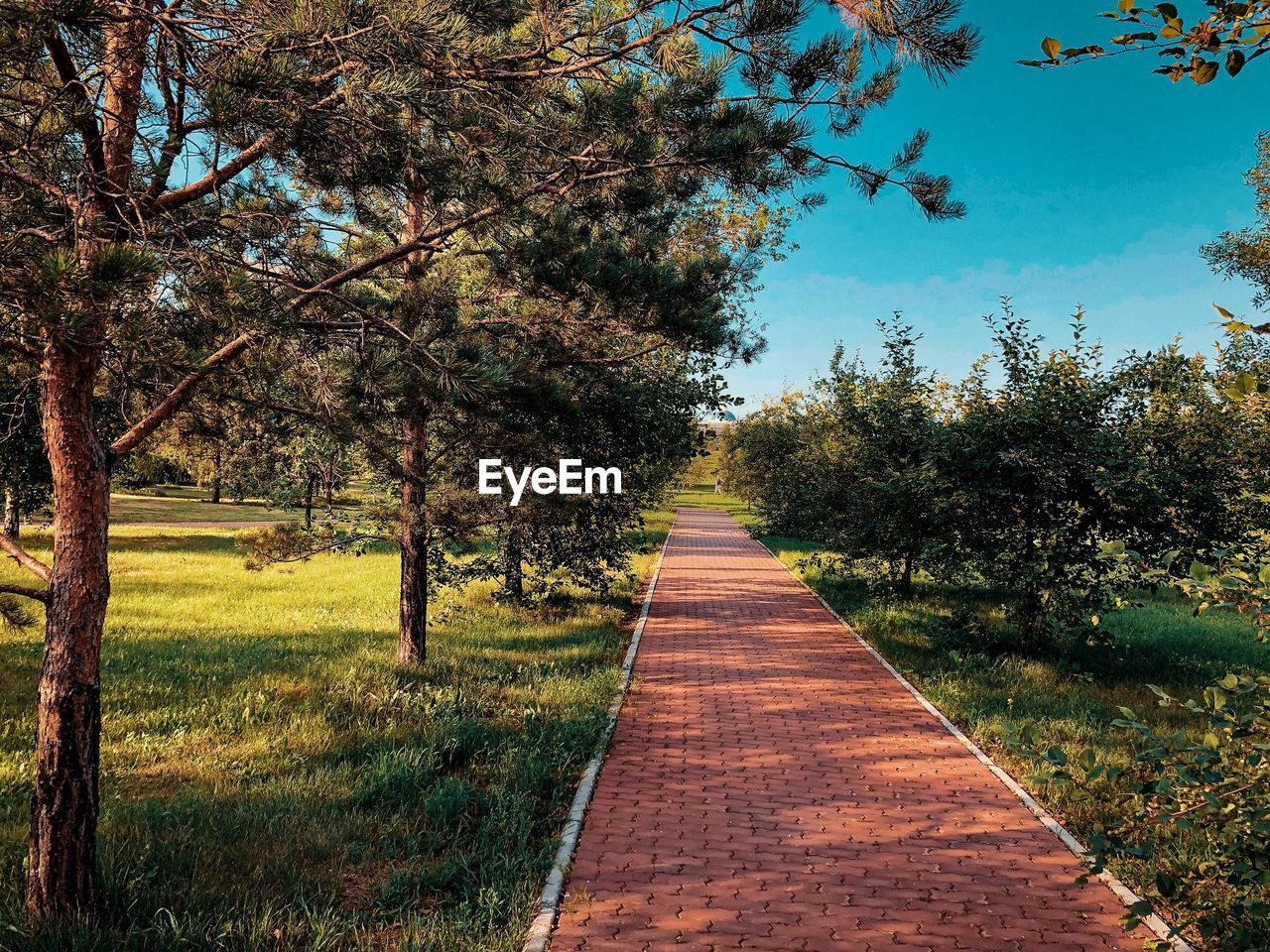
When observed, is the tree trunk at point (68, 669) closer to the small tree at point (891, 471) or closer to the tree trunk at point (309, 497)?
the tree trunk at point (309, 497)

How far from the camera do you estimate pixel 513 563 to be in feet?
39.8

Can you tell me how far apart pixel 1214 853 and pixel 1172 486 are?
5209 millimetres

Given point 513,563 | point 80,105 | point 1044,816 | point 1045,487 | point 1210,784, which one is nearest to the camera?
point 1210,784

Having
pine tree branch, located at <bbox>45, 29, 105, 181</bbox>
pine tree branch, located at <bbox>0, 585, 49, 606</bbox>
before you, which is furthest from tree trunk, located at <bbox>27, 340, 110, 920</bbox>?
pine tree branch, located at <bbox>45, 29, 105, 181</bbox>

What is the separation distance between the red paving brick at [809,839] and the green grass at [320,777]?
1.68 ft

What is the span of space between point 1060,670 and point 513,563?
25.6ft

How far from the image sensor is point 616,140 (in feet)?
15.4

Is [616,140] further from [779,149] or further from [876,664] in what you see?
[876,664]

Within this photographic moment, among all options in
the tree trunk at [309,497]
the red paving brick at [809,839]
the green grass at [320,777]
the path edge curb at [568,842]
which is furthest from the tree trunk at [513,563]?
the red paving brick at [809,839]

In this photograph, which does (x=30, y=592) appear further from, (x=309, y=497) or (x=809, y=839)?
(x=309, y=497)

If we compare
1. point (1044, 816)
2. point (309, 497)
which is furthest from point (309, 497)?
point (1044, 816)

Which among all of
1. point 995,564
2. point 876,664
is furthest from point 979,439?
point 876,664

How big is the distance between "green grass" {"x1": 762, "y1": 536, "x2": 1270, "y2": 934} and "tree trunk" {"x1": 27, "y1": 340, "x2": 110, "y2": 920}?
515cm

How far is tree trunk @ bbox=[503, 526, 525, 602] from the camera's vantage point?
34.0 feet
